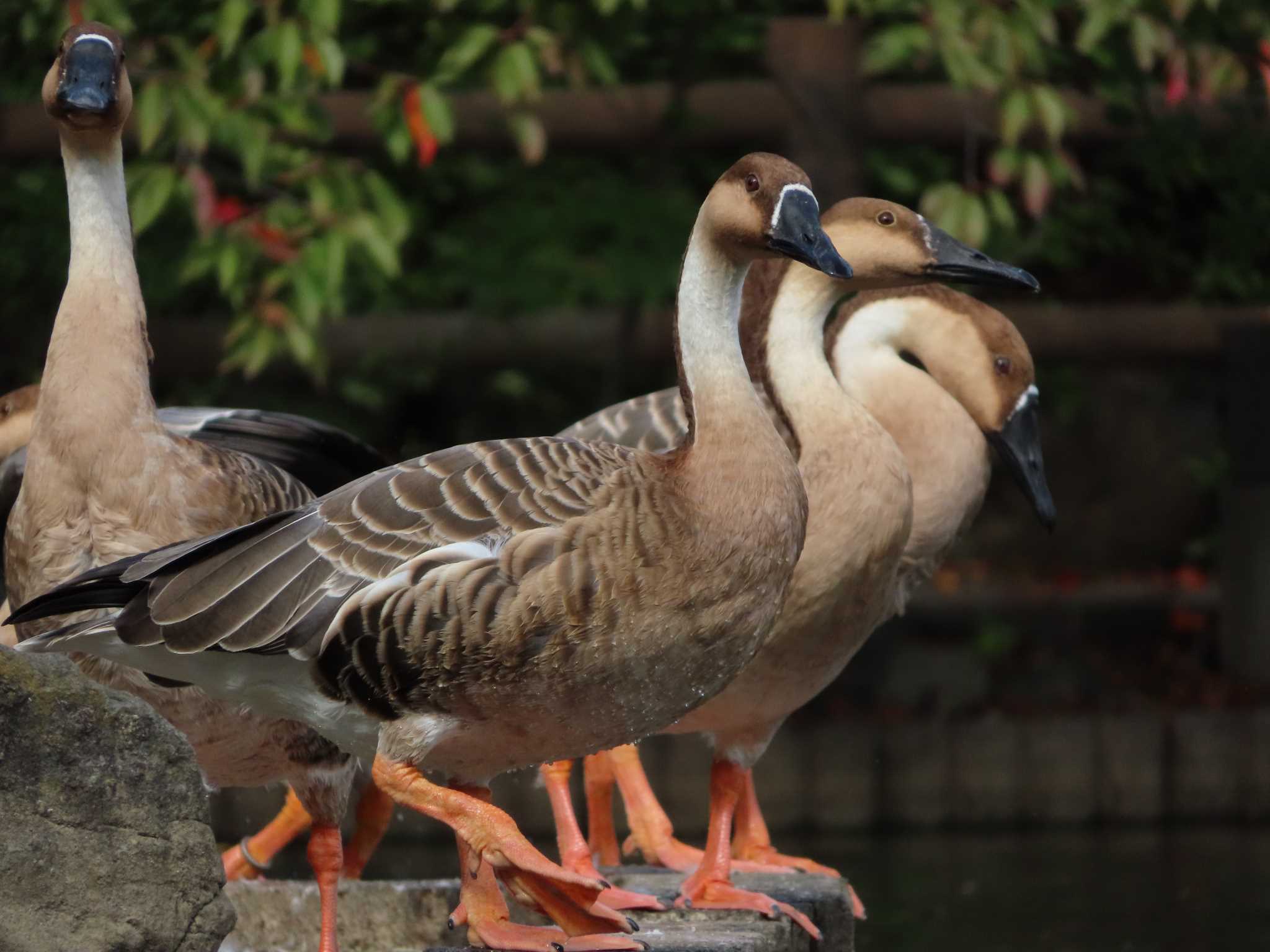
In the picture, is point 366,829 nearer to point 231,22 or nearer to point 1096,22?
point 231,22

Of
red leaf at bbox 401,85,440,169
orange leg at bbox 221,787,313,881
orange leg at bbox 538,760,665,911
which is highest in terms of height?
red leaf at bbox 401,85,440,169

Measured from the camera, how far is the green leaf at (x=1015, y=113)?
643 centimetres

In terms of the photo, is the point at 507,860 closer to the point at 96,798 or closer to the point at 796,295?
the point at 96,798

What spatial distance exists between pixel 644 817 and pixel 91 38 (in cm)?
248

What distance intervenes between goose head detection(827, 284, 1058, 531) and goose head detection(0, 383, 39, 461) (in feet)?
7.41

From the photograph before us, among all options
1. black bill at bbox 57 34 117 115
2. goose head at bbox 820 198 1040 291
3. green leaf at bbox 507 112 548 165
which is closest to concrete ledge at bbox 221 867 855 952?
goose head at bbox 820 198 1040 291

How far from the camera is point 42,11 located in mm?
6352

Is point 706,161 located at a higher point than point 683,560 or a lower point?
lower

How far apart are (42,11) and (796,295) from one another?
2.97 metres

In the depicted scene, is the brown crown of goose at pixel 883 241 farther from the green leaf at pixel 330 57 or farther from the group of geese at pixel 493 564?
the green leaf at pixel 330 57

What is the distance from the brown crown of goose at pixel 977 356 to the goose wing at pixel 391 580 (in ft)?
6.43

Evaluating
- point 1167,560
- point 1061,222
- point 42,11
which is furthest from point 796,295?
point 1167,560

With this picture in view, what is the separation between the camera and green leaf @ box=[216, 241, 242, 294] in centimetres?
625

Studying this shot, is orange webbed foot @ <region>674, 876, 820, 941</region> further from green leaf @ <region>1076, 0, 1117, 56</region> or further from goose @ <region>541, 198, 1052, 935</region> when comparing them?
green leaf @ <region>1076, 0, 1117, 56</region>
